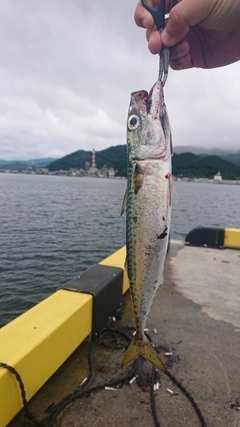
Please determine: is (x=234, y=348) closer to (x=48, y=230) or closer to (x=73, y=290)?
(x=73, y=290)

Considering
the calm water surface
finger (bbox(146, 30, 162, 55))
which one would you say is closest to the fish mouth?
finger (bbox(146, 30, 162, 55))

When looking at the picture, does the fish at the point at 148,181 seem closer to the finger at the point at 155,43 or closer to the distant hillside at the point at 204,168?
the finger at the point at 155,43

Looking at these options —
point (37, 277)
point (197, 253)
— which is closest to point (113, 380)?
point (197, 253)

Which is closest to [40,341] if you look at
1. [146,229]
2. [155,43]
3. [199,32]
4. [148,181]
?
[146,229]

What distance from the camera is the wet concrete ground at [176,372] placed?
3.48 m

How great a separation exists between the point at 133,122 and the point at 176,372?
3.70 metres

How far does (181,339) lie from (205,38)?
4.67m

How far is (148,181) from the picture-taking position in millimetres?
2445

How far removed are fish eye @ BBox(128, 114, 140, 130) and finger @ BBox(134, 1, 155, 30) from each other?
1073 mm

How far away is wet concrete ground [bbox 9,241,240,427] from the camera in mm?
3479

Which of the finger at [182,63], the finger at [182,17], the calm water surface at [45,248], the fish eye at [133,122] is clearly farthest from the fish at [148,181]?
the finger at [182,63]

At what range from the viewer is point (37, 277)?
45.9 feet

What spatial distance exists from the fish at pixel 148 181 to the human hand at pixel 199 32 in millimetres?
710

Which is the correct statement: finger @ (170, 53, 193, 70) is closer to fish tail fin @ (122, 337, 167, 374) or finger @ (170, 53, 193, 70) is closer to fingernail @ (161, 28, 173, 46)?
fingernail @ (161, 28, 173, 46)
